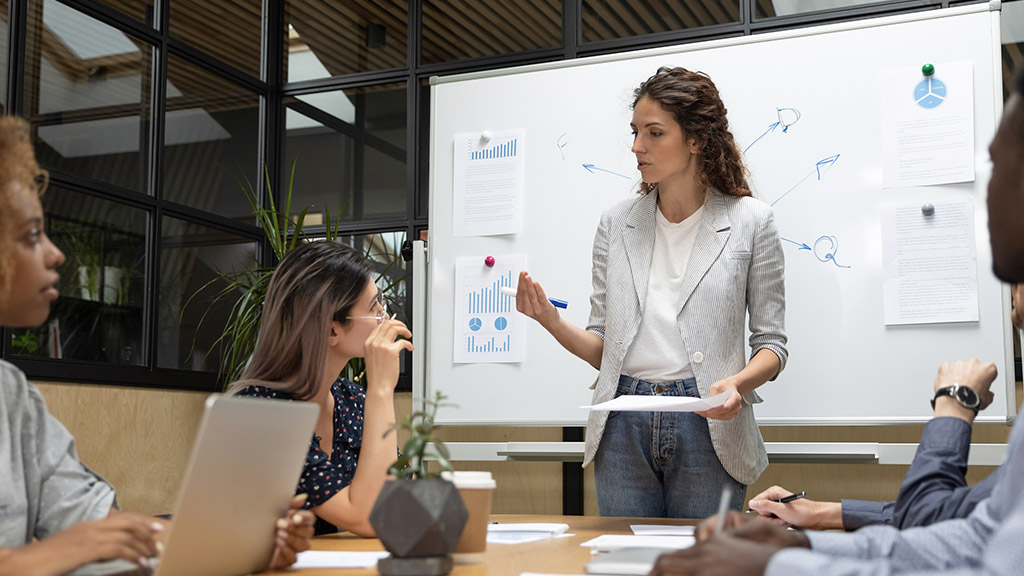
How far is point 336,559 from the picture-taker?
1.22m

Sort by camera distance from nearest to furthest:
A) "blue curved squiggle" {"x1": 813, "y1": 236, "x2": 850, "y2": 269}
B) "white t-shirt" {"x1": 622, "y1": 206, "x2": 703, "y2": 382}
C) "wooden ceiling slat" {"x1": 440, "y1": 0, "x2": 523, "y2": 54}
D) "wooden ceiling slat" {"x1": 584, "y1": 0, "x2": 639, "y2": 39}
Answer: "white t-shirt" {"x1": 622, "y1": 206, "x2": 703, "y2": 382} < "blue curved squiggle" {"x1": 813, "y1": 236, "x2": 850, "y2": 269} < "wooden ceiling slat" {"x1": 584, "y1": 0, "x2": 639, "y2": 39} < "wooden ceiling slat" {"x1": 440, "y1": 0, "x2": 523, "y2": 54}

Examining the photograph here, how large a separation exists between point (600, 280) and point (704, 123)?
1.50ft

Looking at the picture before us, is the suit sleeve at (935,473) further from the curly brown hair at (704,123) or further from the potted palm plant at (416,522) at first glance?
the curly brown hair at (704,123)

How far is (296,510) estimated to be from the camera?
A: 117 centimetres

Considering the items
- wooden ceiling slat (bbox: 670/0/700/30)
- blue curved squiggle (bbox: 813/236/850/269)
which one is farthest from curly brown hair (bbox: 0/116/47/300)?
wooden ceiling slat (bbox: 670/0/700/30)

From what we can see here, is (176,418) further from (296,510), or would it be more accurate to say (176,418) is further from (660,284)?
(296,510)

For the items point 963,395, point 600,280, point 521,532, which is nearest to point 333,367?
point 521,532

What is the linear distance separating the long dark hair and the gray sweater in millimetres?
545

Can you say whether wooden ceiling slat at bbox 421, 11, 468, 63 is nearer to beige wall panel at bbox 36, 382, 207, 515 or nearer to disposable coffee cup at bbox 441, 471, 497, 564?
beige wall panel at bbox 36, 382, 207, 515

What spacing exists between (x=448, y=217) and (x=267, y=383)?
1790 mm

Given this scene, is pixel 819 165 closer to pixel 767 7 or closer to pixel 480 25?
pixel 767 7

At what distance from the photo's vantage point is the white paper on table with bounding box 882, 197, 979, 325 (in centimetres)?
278

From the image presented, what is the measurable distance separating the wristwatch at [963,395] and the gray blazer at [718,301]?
74cm

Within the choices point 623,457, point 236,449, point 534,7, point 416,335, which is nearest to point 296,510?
point 236,449
